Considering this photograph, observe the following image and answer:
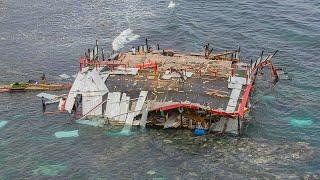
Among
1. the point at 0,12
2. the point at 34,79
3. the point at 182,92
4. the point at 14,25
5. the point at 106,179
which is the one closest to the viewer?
the point at 106,179

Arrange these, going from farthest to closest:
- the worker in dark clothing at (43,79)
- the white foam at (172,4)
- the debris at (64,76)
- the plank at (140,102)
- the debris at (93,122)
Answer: the white foam at (172,4), the debris at (64,76), the worker in dark clothing at (43,79), the debris at (93,122), the plank at (140,102)

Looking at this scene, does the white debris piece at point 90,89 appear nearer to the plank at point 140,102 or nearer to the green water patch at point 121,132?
the green water patch at point 121,132

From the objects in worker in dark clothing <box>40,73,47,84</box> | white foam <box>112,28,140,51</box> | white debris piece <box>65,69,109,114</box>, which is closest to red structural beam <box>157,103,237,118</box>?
white debris piece <box>65,69,109,114</box>

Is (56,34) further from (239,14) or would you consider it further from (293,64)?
(293,64)

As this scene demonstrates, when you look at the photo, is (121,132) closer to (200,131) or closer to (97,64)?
(200,131)

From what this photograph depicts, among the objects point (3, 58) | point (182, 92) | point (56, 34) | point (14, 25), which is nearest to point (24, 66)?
point (3, 58)

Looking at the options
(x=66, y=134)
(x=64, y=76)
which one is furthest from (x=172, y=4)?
(x=66, y=134)

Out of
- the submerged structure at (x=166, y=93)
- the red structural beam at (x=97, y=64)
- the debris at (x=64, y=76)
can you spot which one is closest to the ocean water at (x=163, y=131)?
the debris at (x=64, y=76)

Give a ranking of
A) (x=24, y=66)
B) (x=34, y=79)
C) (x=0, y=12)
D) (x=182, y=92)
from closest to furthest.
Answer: (x=182, y=92), (x=34, y=79), (x=24, y=66), (x=0, y=12)
